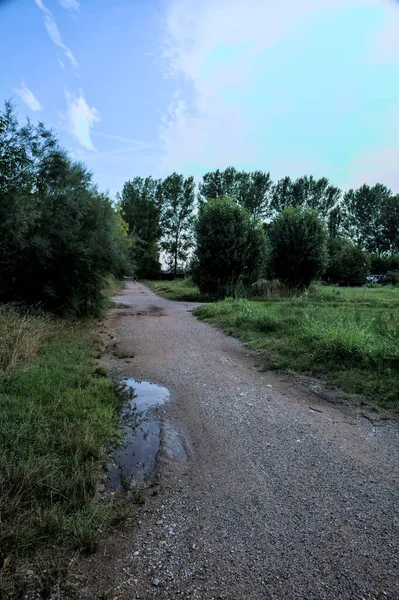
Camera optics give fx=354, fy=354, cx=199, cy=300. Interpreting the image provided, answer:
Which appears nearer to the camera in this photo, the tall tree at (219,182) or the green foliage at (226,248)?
the green foliage at (226,248)

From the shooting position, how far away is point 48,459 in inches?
120

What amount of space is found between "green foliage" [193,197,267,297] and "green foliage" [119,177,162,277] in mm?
35832

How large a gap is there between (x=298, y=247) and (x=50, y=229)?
50.1ft

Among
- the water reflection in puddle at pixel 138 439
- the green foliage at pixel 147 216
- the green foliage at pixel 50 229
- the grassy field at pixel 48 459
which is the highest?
the green foliage at pixel 147 216

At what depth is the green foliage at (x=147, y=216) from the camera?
56500mm

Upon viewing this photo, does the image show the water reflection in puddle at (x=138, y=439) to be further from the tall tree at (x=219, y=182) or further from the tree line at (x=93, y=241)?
the tall tree at (x=219, y=182)

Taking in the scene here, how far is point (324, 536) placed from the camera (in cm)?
240

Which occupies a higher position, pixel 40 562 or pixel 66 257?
pixel 66 257

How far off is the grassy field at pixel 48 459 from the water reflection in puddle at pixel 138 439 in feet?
0.50

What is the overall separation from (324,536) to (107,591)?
1428 mm

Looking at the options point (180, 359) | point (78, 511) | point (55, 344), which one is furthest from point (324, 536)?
point (55, 344)

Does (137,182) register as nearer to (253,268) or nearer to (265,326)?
(253,268)

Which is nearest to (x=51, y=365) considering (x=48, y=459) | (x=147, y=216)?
(x=48, y=459)

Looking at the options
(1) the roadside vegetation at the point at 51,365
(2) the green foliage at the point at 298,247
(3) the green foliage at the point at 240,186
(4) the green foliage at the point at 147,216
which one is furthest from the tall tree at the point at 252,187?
(1) the roadside vegetation at the point at 51,365
